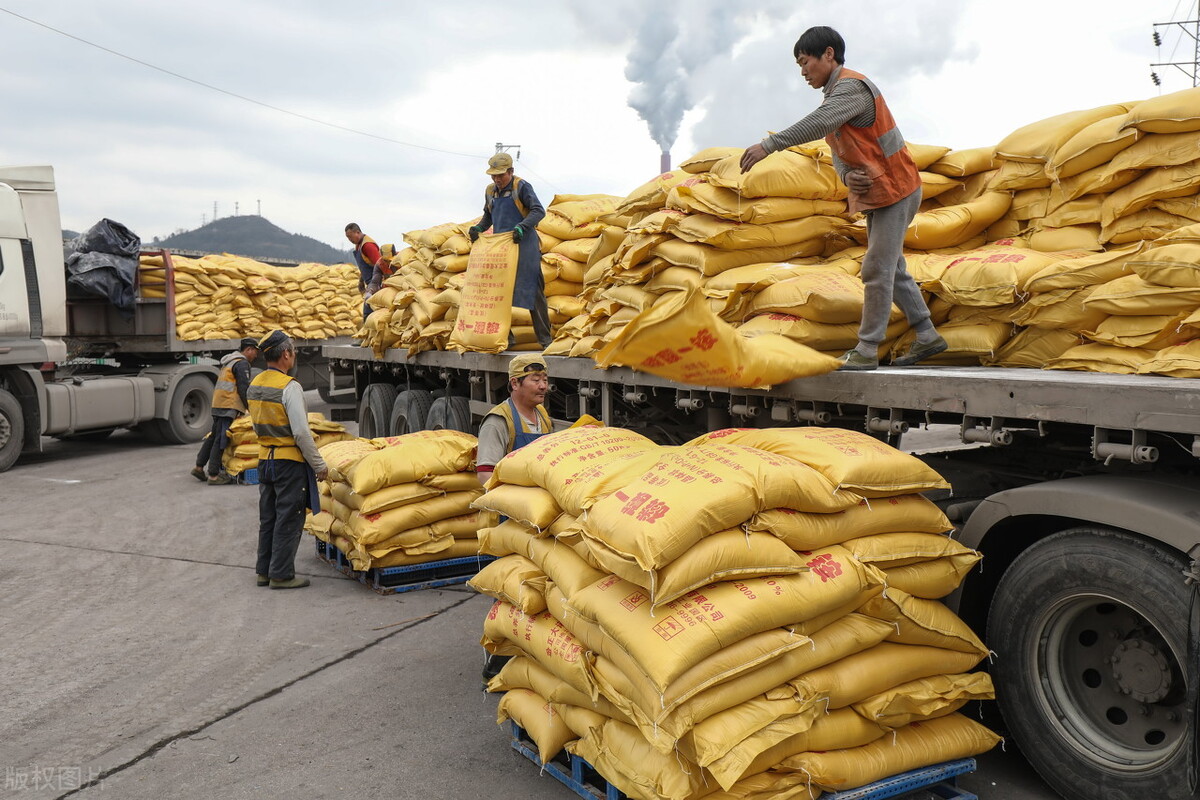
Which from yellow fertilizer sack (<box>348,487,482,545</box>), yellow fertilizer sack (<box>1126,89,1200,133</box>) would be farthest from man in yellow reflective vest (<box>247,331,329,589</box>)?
yellow fertilizer sack (<box>1126,89,1200,133</box>)

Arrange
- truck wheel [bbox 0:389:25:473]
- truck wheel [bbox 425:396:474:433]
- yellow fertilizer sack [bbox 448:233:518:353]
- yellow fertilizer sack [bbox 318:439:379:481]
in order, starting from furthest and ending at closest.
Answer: truck wheel [bbox 0:389:25:473]
truck wheel [bbox 425:396:474:433]
yellow fertilizer sack [bbox 448:233:518:353]
yellow fertilizer sack [bbox 318:439:379:481]

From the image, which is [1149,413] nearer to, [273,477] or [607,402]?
[607,402]

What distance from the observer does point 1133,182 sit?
4180 millimetres

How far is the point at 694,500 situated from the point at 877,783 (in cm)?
109

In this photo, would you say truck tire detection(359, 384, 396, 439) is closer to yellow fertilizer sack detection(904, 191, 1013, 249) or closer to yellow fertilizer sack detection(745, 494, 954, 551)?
yellow fertilizer sack detection(904, 191, 1013, 249)

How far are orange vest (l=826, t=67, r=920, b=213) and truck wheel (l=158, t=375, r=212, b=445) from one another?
11824 mm

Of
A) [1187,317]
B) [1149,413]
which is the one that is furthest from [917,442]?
[1149,413]

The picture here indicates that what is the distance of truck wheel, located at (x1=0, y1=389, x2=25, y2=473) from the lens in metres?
10.8

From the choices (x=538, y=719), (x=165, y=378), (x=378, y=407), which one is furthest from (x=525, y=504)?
(x=165, y=378)

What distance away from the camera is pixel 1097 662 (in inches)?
118

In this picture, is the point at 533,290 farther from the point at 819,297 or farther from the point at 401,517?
the point at 819,297

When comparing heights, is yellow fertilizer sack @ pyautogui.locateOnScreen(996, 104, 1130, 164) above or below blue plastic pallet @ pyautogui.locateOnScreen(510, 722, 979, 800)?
above

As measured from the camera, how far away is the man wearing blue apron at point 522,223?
7.38m

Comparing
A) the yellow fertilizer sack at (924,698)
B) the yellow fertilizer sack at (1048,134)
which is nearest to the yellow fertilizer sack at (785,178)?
the yellow fertilizer sack at (1048,134)
